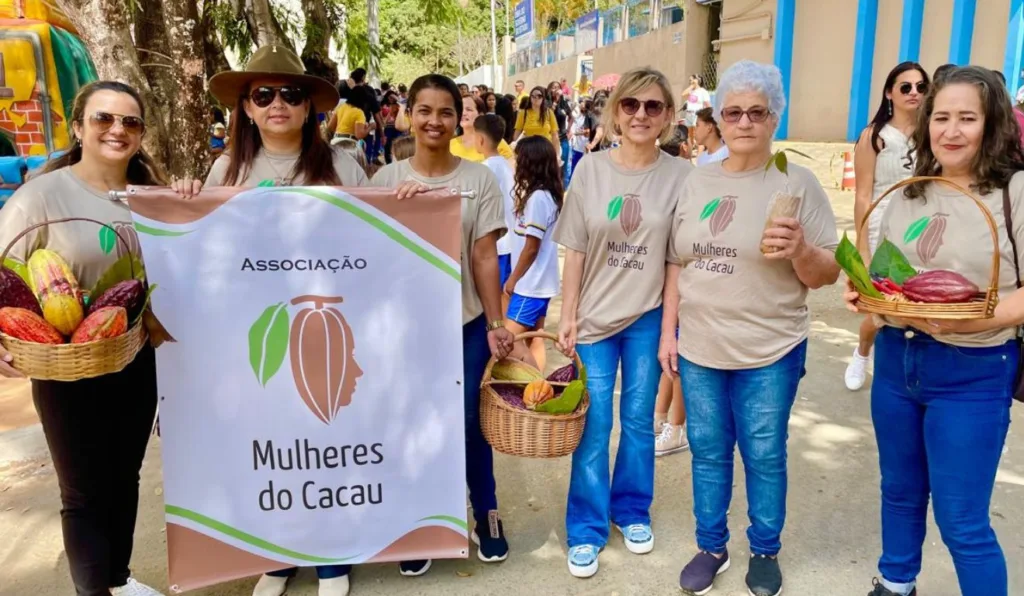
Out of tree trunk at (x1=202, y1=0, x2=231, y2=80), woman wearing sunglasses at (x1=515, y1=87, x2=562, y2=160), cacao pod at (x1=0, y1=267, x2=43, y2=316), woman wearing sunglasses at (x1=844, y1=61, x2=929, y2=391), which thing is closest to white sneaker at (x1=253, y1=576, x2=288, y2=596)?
cacao pod at (x1=0, y1=267, x2=43, y2=316)

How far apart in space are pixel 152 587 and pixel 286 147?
5.88ft

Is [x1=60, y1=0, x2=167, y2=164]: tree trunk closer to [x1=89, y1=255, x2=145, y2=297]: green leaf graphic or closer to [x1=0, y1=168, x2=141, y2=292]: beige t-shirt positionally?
[x1=0, y1=168, x2=141, y2=292]: beige t-shirt

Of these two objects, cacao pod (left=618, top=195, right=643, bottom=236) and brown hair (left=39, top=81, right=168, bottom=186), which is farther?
cacao pod (left=618, top=195, right=643, bottom=236)

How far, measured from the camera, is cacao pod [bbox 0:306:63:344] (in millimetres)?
2018

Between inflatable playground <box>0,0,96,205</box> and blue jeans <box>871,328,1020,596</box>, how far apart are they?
841 cm

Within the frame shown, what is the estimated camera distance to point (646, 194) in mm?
2824

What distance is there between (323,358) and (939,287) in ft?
6.43

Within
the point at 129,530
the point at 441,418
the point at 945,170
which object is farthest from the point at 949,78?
the point at 129,530

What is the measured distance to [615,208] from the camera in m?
2.84

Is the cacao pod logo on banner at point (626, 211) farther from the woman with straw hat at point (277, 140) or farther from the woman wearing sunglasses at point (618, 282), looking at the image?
the woman with straw hat at point (277, 140)

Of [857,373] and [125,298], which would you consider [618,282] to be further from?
[857,373]

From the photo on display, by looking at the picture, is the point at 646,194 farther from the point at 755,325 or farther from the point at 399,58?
the point at 399,58

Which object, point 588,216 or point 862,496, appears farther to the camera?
point 862,496

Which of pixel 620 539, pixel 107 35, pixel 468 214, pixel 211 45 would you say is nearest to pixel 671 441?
pixel 620 539
